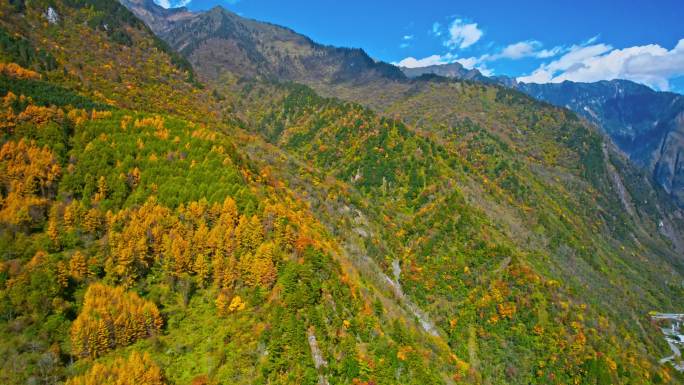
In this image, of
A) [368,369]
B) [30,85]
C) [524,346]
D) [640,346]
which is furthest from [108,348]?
[640,346]

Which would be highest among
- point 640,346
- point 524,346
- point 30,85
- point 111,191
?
point 30,85

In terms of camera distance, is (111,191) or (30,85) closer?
(111,191)

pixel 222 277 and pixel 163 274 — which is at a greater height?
pixel 222 277

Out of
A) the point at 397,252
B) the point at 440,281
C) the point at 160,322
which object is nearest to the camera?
the point at 160,322

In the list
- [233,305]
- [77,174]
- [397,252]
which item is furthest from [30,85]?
[397,252]

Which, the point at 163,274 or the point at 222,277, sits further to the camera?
the point at 163,274

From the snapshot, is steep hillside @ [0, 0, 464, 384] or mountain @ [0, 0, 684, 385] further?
mountain @ [0, 0, 684, 385]

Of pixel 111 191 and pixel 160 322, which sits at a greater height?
pixel 111 191

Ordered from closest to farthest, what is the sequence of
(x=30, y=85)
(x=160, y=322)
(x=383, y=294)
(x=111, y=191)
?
(x=160, y=322)
(x=111, y=191)
(x=383, y=294)
(x=30, y=85)

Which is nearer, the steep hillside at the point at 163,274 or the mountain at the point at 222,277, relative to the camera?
the steep hillside at the point at 163,274

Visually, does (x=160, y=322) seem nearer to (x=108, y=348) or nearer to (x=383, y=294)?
(x=108, y=348)
